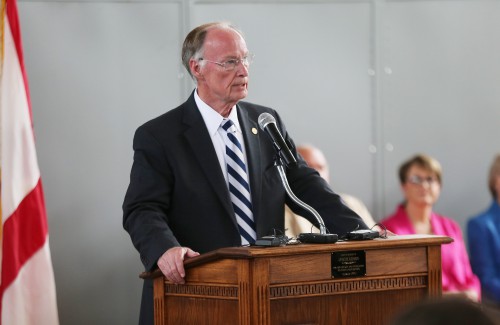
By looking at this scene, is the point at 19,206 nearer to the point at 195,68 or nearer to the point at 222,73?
the point at 195,68

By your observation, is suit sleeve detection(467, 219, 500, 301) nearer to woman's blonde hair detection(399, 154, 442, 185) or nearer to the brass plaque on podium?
woman's blonde hair detection(399, 154, 442, 185)

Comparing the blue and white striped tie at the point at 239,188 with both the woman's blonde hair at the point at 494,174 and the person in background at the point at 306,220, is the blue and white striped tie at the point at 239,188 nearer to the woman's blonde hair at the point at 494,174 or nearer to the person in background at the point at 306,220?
the person in background at the point at 306,220

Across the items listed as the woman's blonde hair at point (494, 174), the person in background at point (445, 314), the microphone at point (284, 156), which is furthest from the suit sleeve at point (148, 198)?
the woman's blonde hair at point (494, 174)

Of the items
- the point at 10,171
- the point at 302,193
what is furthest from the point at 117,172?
the point at 302,193

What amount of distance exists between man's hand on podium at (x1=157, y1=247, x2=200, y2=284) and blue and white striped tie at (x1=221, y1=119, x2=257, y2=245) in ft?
1.23

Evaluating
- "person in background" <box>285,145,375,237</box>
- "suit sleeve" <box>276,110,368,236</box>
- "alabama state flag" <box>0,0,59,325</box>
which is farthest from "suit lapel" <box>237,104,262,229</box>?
"person in background" <box>285,145,375,237</box>

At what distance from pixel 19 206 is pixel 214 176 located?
167cm

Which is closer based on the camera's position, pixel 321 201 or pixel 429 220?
pixel 321 201

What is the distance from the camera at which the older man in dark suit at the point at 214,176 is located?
3000 millimetres

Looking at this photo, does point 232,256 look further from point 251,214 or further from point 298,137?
point 298,137

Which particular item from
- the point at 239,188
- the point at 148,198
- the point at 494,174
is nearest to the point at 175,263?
the point at 148,198

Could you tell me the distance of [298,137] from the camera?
18.7 ft

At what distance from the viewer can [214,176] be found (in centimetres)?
301

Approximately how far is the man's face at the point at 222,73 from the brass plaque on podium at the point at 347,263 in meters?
0.79
